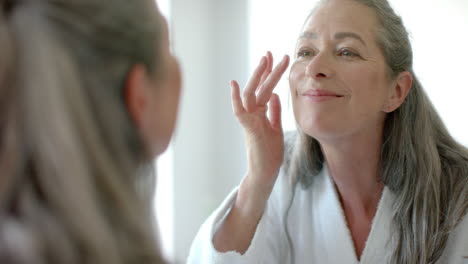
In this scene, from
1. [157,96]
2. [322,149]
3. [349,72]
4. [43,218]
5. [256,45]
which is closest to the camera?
[43,218]

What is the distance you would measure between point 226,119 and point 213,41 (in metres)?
0.35

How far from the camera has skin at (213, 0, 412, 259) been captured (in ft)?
3.60

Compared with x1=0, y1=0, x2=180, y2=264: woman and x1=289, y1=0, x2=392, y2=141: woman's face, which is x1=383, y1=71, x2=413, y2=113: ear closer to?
x1=289, y1=0, x2=392, y2=141: woman's face

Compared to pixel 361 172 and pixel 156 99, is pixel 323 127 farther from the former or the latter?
pixel 156 99

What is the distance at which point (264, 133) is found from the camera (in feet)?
3.82

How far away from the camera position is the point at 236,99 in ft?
3.63

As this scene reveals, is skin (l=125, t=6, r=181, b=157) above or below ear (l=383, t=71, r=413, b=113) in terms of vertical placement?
below

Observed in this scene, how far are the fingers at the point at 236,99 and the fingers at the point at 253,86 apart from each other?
2cm

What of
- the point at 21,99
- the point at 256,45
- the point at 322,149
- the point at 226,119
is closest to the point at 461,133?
the point at 322,149

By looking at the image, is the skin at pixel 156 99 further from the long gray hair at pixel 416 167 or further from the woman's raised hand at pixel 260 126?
the long gray hair at pixel 416 167

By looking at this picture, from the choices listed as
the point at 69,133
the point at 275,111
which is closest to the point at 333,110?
the point at 275,111

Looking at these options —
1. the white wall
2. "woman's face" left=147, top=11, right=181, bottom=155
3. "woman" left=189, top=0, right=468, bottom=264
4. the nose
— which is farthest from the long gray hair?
the white wall

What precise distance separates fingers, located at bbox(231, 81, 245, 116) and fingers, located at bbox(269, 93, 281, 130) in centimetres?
8

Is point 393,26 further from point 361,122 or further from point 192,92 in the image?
point 192,92
